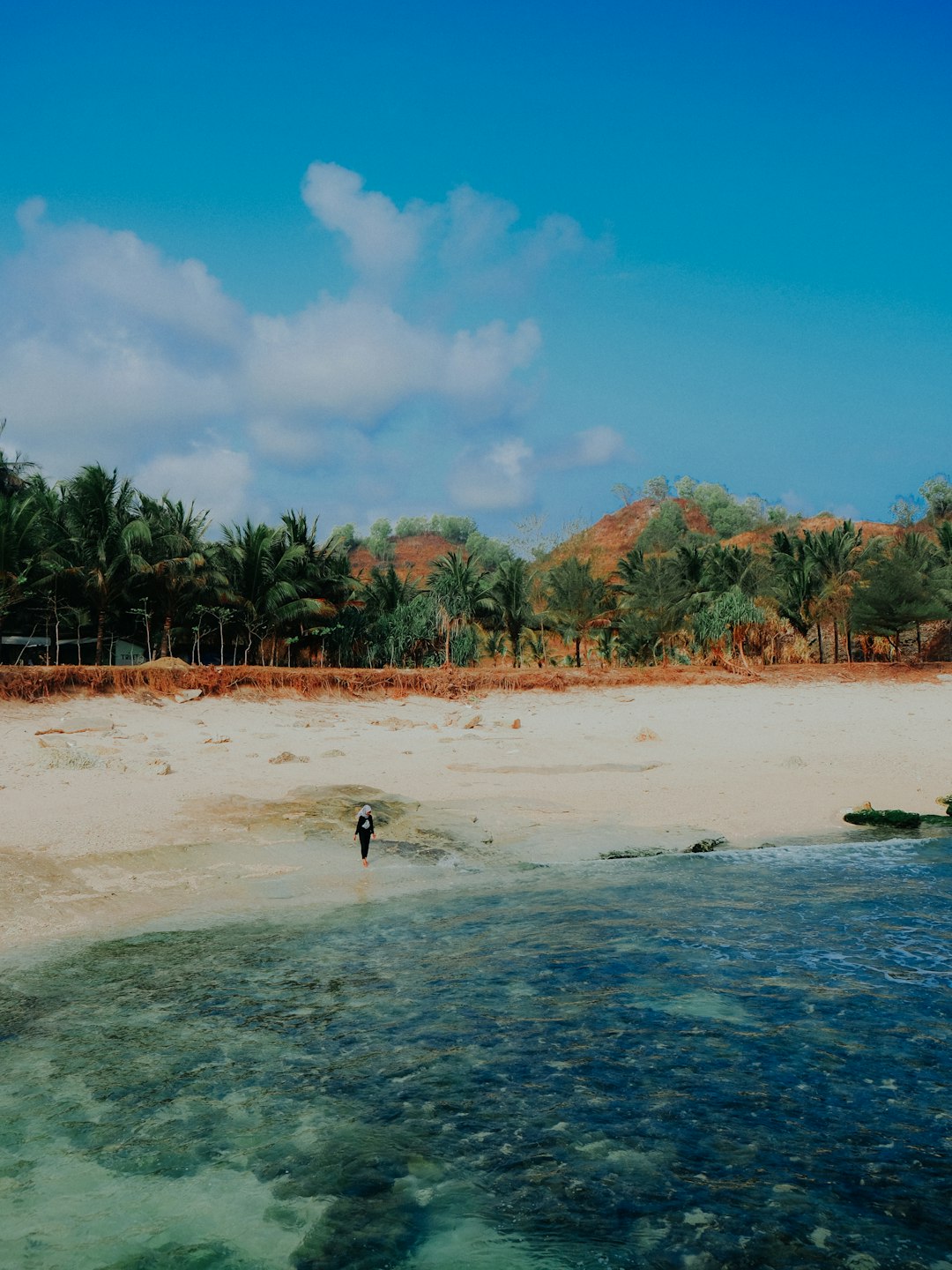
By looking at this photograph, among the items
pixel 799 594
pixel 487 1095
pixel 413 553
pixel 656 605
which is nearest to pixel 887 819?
pixel 487 1095

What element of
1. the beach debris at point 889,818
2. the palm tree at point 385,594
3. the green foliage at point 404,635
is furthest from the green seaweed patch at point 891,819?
the palm tree at point 385,594

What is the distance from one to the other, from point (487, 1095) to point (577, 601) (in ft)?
135

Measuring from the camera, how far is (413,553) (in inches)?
4707

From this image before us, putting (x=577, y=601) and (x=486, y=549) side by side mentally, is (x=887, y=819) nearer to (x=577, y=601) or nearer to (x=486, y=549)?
(x=577, y=601)

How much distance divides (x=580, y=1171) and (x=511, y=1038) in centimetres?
186

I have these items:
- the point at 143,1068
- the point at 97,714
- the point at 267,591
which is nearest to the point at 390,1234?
the point at 143,1068

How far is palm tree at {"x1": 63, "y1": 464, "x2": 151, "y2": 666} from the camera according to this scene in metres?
32.9

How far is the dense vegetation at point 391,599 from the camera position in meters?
→ 33.6

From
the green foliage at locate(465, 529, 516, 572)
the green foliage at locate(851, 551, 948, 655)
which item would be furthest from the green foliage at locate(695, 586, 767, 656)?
the green foliage at locate(465, 529, 516, 572)

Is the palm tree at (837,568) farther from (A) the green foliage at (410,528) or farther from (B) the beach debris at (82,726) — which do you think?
(A) the green foliage at (410,528)

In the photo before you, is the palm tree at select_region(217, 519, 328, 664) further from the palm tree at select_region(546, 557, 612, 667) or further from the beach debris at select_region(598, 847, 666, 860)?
A: the beach debris at select_region(598, 847, 666, 860)

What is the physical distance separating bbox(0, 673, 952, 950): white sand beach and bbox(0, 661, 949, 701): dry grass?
78cm

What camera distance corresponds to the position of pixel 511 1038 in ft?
23.1

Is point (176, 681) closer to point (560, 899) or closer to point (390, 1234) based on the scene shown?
point (560, 899)
